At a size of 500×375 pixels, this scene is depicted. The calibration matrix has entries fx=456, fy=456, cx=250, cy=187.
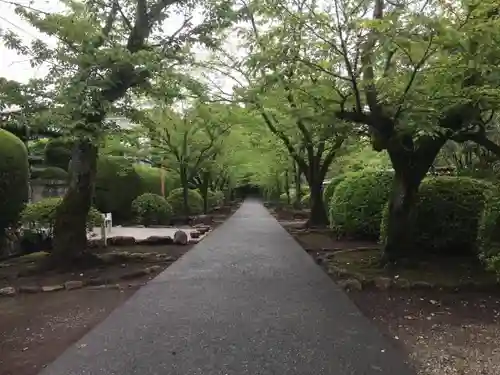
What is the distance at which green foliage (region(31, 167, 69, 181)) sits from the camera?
1235cm

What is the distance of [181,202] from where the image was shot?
18.7m

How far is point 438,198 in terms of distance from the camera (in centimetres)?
725

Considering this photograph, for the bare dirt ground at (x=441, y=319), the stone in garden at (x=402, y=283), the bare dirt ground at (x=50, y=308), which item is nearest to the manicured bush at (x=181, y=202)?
the bare dirt ground at (x=50, y=308)

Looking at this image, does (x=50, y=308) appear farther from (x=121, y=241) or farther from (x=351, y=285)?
(x=121, y=241)

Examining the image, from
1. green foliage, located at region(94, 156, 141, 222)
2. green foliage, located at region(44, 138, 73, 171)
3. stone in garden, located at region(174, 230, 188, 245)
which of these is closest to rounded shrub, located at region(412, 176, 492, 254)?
stone in garden, located at region(174, 230, 188, 245)

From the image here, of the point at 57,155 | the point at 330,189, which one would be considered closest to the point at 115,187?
the point at 57,155

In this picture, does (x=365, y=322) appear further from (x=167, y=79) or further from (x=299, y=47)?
(x=167, y=79)

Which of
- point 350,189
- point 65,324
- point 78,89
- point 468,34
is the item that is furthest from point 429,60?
point 350,189

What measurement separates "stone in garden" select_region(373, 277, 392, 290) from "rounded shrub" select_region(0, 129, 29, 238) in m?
6.16

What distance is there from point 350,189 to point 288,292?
4.93 metres

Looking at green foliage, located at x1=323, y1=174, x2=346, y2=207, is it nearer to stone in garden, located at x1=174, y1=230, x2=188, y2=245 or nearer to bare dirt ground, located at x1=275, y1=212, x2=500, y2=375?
stone in garden, located at x1=174, y1=230, x2=188, y2=245

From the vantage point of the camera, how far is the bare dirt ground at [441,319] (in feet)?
11.2

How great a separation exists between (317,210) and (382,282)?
28.2ft

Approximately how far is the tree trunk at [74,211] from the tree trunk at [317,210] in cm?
838
